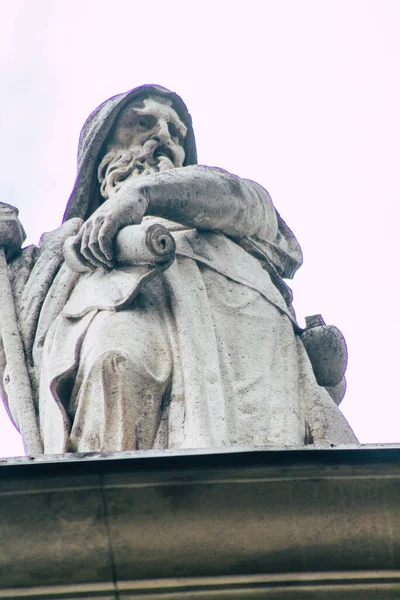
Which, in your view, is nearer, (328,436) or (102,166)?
(328,436)

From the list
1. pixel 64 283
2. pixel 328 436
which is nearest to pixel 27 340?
pixel 64 283

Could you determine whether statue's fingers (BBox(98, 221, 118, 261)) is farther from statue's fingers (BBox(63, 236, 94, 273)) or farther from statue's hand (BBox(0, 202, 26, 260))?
statue's hand (BBox(0, 202, 26, 260))

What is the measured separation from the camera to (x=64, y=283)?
8.20m

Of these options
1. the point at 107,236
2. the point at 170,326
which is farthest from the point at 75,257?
the point at 170,326

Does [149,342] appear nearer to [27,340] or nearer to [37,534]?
[27,340]

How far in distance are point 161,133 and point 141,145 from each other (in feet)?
0.42

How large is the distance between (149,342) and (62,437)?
0.56 meters

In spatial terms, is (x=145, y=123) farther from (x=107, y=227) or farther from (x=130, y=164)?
(x=107, y=227)

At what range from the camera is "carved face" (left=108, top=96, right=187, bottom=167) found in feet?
29.8

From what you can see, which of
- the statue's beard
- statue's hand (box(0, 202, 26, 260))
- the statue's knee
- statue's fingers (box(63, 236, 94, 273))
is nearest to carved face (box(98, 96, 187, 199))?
the statue's beard

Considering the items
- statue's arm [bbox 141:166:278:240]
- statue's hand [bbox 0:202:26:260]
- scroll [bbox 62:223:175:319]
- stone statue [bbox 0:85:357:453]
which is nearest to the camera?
stone statue [bbox 0:85:357:453]

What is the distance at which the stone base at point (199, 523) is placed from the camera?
20.0ft

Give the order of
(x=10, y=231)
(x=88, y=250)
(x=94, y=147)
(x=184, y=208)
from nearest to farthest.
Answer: (x=88, y=250)
(x=184, y=208)
(x=10, y=231)
(x=94, y=147)

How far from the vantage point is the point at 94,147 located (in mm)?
9047
